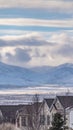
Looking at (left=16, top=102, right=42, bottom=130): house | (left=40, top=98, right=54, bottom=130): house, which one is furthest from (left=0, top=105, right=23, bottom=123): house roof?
(left=40, top=98, right=54, bottom=130): house

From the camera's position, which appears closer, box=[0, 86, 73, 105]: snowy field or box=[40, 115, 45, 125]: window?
box=[40, 115, 45, 125]: window

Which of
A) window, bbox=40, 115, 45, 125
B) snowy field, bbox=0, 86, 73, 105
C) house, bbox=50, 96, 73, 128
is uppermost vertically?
snowy field, bbox=0, 86, 73, 105

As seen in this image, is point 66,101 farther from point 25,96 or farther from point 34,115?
point 25,96

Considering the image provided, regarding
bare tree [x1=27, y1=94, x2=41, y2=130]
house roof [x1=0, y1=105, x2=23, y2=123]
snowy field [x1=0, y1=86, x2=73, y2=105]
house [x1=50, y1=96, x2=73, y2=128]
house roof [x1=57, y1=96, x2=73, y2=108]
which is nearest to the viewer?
bare tree [x1=27, y1=94, x2=41, y2=130]

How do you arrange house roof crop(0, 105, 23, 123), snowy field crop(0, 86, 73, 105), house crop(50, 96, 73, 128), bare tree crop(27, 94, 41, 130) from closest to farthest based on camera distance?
1. bare tree crop(27, 94, 41, 130)
2. house crop(50, 96, 73, 128)
3. house roof crop(0, 105, 23, 123)
4. snowy field crop(0, 86, 73, 105)

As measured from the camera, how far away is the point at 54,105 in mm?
77500

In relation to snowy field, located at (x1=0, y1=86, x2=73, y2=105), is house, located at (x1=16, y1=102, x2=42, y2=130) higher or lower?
lower

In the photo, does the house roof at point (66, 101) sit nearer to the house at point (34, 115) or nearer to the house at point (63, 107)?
the house at point (63, 107)

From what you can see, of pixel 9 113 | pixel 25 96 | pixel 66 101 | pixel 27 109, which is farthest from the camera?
pixel 25 96

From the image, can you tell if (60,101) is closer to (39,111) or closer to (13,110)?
(39,111)

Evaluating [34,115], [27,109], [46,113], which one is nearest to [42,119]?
[34,115]

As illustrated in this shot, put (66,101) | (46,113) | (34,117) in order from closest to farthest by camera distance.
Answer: (34,117) → (66,101) → (46,113)

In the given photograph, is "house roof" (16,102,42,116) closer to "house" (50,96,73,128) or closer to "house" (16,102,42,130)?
"house" (16,102,42,130)

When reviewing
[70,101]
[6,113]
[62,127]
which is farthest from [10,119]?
[62,127]
